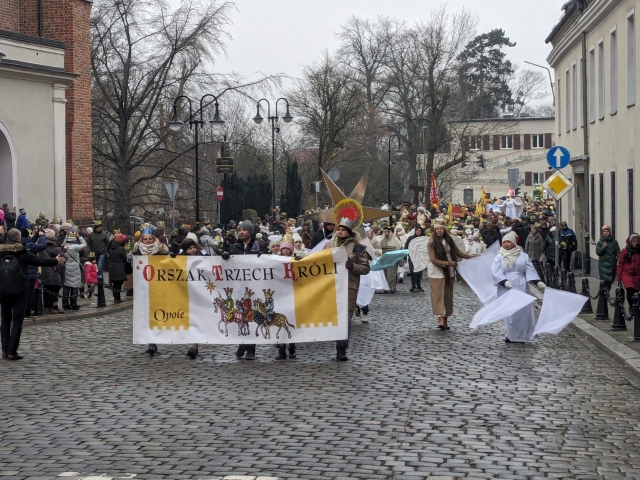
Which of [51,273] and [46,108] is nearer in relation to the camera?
[51,273]

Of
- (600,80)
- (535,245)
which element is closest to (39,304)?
(535,245)

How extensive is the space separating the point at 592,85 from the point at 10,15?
20.5m

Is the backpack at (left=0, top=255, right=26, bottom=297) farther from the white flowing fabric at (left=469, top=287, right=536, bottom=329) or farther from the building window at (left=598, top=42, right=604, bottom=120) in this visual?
the building window at (left=598, top=42, right=604, bottom=120)

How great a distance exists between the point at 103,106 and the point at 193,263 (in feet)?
113

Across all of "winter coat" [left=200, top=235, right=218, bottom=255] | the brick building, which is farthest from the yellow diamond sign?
the brick building

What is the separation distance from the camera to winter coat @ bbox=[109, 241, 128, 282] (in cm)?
2183

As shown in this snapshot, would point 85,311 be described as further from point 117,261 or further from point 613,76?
point 613,76

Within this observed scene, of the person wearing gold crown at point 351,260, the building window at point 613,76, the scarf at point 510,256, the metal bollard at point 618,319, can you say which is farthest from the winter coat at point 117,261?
the building window at point 613,76

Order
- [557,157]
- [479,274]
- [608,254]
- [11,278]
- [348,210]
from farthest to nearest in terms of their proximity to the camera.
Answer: [557,157]
[608,254]
[348,210]
[479,274]
[11,278]

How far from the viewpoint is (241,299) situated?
13.6 metres

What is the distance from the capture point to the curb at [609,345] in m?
12.3

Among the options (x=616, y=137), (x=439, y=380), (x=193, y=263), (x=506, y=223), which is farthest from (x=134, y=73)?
(x=439, y=380)

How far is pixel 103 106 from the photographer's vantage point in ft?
153

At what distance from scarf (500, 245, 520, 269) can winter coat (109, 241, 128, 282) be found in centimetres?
932
